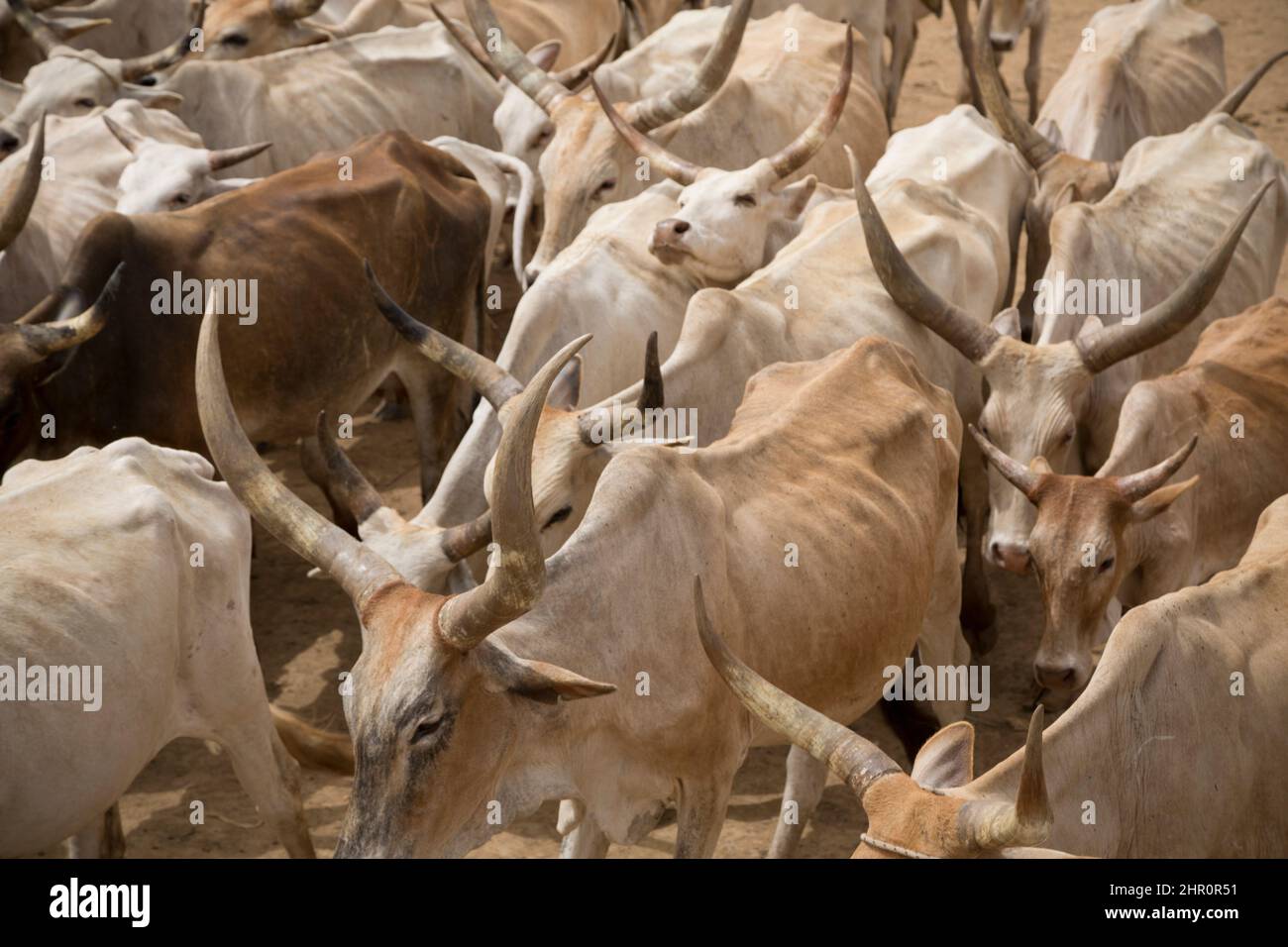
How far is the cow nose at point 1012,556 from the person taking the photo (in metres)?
6.21

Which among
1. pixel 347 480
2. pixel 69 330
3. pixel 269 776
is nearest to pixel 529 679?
pixel 347 480

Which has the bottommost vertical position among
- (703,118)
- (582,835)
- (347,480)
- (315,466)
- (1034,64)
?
(315,466)

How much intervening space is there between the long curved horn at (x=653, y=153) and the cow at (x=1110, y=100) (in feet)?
5.02

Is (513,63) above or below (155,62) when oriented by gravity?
above

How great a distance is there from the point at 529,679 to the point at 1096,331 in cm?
310

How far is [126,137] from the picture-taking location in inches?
313

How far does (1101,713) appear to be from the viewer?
435 cm

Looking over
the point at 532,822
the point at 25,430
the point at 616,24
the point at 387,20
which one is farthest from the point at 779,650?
the point at 616,24

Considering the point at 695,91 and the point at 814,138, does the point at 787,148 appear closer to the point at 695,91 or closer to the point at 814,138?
the point at 814,138

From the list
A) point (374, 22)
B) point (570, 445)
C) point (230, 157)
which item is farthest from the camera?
point (374, 22)

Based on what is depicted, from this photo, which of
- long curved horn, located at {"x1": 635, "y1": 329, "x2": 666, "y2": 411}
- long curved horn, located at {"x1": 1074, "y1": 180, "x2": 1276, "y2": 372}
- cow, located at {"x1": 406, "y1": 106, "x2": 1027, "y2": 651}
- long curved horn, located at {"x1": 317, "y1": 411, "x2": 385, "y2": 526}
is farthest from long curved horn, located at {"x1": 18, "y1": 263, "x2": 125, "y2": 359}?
long curved horn, located at {"x1": 1074, "y1": 180, "x2": 1276, "y2": 372}

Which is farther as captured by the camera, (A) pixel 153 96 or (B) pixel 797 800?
(A) pixel 153 96
